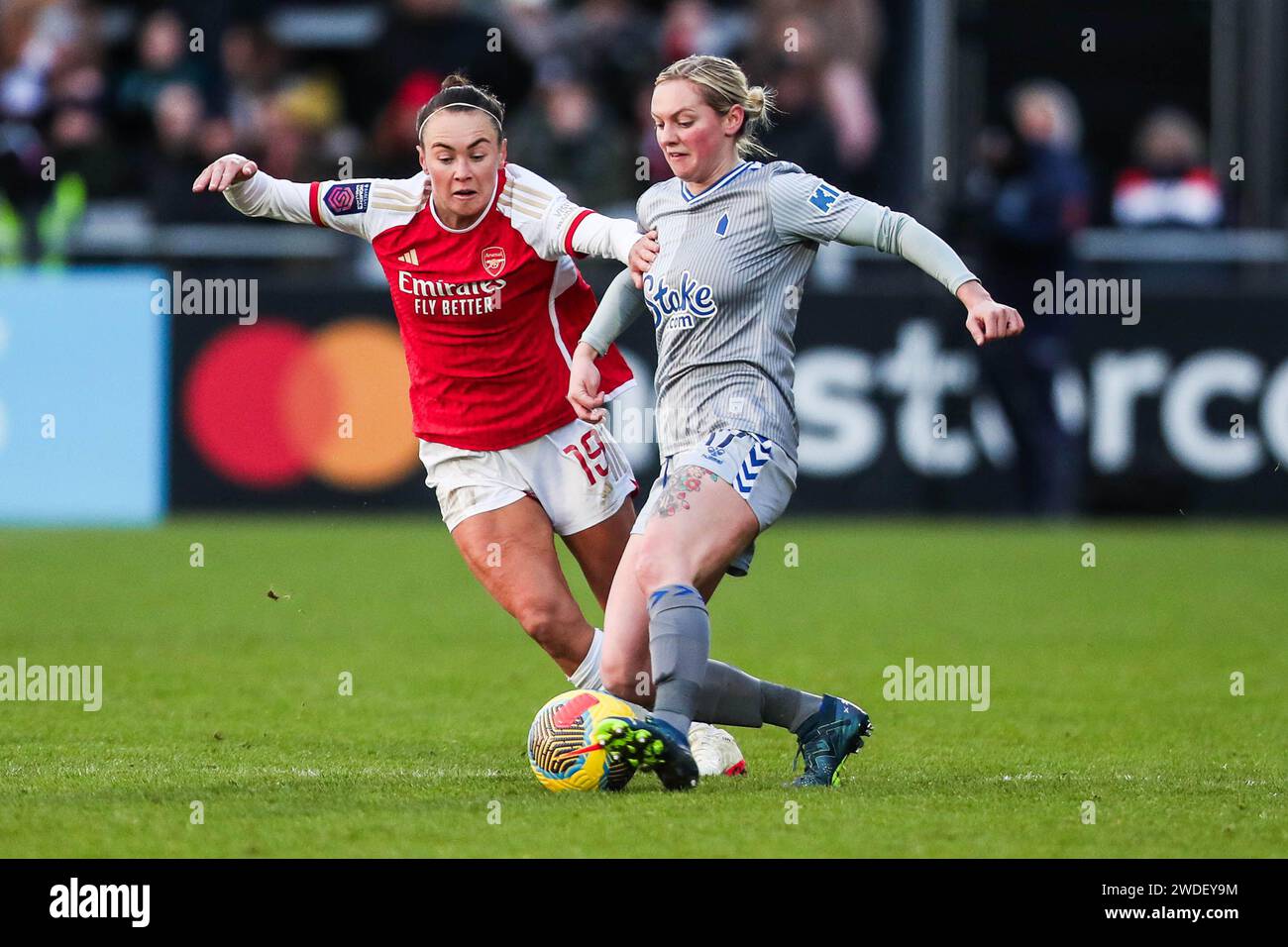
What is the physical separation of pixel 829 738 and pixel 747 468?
0.84 metres

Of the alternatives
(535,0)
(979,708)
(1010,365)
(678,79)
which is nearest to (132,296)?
(535,0)

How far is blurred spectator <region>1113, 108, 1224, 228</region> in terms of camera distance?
52.9ft

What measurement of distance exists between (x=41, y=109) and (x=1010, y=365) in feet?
24.9

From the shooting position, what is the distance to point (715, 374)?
19.5 ft

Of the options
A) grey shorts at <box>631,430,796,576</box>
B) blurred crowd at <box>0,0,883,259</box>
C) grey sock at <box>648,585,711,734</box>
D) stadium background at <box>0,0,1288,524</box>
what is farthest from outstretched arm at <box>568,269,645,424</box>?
blurred crowd at <box>0,0,883,259</box>

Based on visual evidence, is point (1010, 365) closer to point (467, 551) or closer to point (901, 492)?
point (901, 492)

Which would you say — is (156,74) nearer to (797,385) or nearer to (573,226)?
(797,385)

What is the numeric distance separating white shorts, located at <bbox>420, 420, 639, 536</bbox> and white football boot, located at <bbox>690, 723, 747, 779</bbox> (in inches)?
28.9

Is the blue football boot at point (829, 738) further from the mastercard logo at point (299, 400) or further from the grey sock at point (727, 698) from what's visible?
the mastercard logo at point (299, 400)

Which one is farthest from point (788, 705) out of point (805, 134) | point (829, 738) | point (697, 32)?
point (697, 32)

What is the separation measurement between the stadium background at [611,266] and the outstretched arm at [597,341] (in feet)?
25.6

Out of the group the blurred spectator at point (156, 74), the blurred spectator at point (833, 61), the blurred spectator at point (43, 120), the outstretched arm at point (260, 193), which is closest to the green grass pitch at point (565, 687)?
the outstretched arm at point (260, 193)

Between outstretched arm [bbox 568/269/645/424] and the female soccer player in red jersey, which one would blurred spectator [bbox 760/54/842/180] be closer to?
the female soccer player in red jersey

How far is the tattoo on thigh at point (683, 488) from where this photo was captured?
19.0 ft
